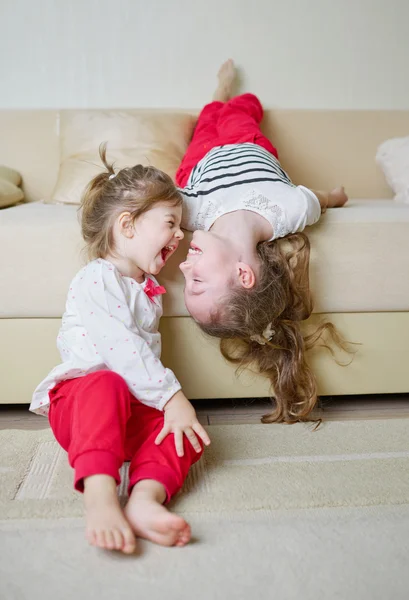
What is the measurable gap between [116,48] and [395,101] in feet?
3.68

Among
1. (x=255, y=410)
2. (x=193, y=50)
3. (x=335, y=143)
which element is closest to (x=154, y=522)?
(x=255, y=410)

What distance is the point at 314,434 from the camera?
48.4 inches

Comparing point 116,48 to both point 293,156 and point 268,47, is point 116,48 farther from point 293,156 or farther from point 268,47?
point 293,156

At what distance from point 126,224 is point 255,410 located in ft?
1.92

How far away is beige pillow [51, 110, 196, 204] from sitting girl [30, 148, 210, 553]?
1.94ft

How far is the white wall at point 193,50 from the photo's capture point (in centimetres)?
205

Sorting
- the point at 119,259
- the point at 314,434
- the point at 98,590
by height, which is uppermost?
the point at 119,259

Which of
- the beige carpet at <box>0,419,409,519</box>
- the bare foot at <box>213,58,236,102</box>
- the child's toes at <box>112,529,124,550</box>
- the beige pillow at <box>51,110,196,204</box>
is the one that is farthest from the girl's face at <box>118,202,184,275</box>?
the bare foot at <box>213,58,236,102</box>

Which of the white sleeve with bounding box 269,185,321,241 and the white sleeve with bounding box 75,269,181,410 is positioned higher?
the white sleeve with bounding box 269,185,321,241

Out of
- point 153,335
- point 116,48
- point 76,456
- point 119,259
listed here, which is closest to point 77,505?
point 76,456

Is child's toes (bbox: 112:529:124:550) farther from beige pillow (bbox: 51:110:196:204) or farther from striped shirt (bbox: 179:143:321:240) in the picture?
beige pillow (bbox: 51:110:196:204)

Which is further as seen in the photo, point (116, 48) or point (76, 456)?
point (116, 48)

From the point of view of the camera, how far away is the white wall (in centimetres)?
205

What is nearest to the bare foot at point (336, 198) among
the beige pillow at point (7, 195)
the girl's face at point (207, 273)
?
the girl's face at point (207, 273)
